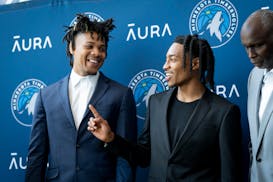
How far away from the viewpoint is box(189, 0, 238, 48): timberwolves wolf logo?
275 cm

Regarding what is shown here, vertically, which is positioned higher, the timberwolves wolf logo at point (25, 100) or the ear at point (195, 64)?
the ear at point (195, 64)

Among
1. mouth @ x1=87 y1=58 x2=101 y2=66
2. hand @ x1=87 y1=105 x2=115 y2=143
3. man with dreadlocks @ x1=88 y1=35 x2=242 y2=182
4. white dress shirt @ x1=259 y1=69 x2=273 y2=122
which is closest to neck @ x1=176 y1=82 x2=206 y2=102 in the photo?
man with dreadlocks @ x1=88 y1=35 x2=242 y2=182

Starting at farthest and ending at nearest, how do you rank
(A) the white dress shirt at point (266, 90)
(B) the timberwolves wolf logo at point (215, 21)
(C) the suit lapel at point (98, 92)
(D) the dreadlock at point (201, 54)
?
1. (B) the timberwolves wolf logo at point (215, 21)
2. (C) the suit lapel at point (98, 92)
3. (D) the dreadlock at point (201, 54)
4. (A) the white dress shirt at point (266, 90)

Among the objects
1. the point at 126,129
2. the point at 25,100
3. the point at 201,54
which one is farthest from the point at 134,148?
the point at 25,100

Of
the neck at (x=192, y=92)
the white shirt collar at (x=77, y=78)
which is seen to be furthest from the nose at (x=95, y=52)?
the neck at (x=192, y=92)

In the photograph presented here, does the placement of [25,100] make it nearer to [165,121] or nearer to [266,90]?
[165,121]

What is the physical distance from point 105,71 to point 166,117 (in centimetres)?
83

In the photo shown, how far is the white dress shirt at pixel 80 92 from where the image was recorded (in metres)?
2.55

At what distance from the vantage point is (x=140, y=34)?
297 centimetres

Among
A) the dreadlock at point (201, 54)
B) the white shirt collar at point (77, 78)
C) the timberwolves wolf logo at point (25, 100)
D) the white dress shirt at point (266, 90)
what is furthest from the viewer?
the timberwolves wolf logo at point (25, 100)

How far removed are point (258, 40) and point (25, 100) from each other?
1724mm

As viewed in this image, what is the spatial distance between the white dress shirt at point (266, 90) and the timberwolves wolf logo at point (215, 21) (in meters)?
0.58

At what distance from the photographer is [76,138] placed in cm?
249

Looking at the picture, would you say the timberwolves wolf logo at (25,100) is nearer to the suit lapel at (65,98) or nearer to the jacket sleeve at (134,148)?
the suit lapel at (65,98)
